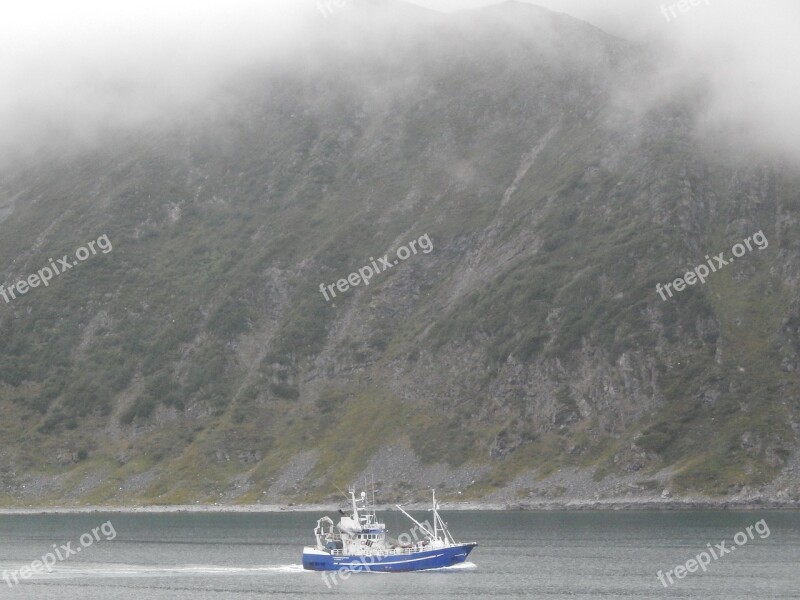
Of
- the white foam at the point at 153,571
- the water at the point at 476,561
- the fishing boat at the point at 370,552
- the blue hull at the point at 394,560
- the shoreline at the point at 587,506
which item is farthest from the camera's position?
the shoreline at the point at 587,506

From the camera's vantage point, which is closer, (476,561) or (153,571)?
(153,571)

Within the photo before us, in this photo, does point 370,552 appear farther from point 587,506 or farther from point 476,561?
point 587,506


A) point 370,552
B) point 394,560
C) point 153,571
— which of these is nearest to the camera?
point 394,560

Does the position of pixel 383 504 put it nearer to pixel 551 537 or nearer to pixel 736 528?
pixel 551 537

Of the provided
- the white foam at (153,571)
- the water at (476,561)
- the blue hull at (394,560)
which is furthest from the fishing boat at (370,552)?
the white foam at (153,571)

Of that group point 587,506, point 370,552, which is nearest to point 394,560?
point 370,552

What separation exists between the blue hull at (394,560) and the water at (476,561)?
175 centimetres

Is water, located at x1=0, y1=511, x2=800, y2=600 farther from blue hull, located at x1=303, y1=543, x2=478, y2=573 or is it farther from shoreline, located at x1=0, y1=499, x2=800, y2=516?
shoreline, located at x1=0, y1=499, x2=800, y2=516

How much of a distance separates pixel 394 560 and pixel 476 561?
10348 millimetres

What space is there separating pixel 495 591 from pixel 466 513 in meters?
84.4

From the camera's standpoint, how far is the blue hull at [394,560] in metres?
113

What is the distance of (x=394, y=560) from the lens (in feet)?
371

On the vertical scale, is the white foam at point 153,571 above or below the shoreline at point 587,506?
above

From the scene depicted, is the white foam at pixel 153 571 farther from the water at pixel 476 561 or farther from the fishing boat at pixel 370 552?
the fishing boat at pixel 370 552
